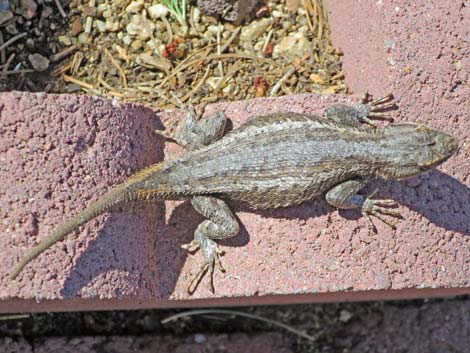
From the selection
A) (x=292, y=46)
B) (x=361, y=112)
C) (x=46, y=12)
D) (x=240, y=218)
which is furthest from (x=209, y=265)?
(x=46, y=12)

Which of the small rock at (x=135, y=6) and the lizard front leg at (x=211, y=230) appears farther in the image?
the small rock at (x=135, y=6)

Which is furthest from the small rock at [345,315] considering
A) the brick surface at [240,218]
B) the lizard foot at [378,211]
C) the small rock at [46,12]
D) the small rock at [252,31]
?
the small rock at [46,12]

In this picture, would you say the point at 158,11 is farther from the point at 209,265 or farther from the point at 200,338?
the point at 200,338

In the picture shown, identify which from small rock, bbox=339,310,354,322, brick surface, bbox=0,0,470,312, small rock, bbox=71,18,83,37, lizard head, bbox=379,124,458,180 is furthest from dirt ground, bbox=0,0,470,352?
lizard head, bbox=379,124,458,180

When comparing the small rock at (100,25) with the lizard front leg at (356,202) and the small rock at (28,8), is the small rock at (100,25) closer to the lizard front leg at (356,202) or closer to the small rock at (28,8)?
the small rock at (28,8)

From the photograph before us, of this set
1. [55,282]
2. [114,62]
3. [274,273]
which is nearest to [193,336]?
[274,273]
